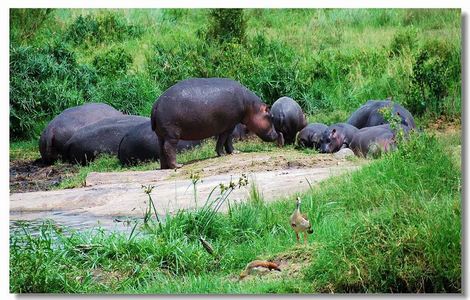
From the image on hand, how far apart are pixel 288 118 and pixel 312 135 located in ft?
0.82

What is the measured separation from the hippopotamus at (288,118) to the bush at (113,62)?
102 cm

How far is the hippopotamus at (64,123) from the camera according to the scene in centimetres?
838

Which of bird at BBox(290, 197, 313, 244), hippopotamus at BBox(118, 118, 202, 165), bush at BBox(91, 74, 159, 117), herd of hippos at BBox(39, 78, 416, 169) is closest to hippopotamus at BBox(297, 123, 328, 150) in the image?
herd of hippos at BBox(39, 78, 416, 169)

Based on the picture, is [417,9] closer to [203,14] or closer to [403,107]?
[403,107]

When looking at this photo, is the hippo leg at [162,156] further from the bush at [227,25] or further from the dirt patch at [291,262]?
the dirt patch at [291,262]

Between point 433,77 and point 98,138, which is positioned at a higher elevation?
point 433,77

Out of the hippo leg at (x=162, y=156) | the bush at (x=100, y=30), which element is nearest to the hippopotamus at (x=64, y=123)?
the hippo leg at (x=162, y=156)

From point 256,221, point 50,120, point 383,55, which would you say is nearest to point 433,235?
point 256,221

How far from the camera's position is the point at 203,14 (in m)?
7.48

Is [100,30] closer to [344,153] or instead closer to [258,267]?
[344,153]

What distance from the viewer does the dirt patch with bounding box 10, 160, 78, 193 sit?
738cm

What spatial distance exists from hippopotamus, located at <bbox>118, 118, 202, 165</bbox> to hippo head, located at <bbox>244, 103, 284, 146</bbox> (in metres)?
0.42

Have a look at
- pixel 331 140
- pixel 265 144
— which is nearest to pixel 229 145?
pixel 265 144

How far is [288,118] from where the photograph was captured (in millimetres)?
7918
